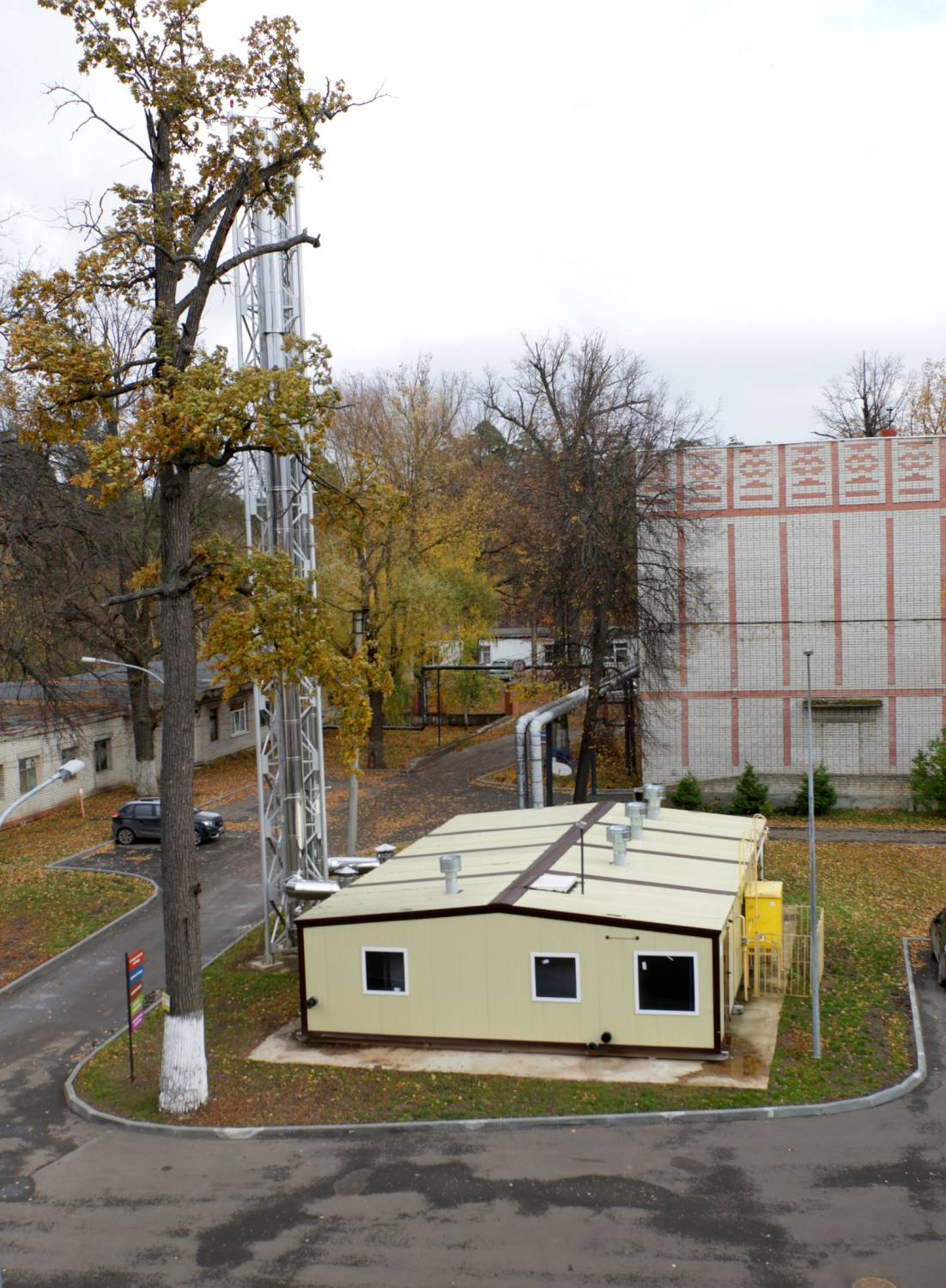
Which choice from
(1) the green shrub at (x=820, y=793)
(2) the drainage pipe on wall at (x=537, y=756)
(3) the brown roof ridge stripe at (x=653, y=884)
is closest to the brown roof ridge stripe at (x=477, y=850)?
(3) the brown roof ridge stripe at (x=653, y=884)

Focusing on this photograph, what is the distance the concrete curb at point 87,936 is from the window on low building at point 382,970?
7.64 meters

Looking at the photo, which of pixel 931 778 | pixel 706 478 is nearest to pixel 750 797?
pixel 931 778

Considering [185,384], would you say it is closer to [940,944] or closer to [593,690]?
[940,944]

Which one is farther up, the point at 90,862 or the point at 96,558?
the point at 96,558

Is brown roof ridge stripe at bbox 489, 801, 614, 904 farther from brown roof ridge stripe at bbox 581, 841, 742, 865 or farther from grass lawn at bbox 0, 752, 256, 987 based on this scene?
grass lawn at bbox 0, 752, 256, 987

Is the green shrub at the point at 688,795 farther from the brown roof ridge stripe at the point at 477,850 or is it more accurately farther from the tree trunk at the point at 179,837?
the tree trunk at the point at 179,837

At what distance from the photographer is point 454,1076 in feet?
49.9

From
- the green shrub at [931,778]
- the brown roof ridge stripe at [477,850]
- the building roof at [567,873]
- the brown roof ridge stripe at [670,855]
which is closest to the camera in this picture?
the building roof at [567,873]

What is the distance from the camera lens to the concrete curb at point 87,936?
2041cm

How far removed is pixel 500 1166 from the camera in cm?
1252

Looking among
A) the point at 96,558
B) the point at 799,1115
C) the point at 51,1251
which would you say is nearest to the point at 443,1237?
the point at 51,1251

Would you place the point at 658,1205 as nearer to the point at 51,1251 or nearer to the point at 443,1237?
the point at 443,1237

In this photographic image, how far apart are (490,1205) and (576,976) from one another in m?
4.56

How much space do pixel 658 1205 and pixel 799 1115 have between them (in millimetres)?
3021
